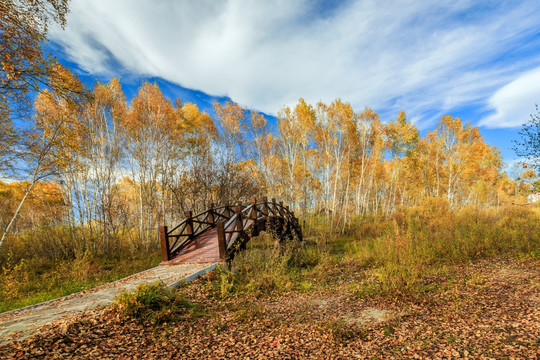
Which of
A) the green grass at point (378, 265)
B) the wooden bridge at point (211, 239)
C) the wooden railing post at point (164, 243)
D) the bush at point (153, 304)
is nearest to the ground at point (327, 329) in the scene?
the bush at point (153, 304)

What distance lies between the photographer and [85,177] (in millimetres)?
11648

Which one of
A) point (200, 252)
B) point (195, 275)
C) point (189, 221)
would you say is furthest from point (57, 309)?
point (189, 221)

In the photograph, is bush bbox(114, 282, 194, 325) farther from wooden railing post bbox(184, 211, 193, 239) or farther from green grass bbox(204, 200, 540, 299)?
wooden railing post bbox(184, 211, 193, 239)

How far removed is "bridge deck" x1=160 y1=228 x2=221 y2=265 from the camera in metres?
7.81

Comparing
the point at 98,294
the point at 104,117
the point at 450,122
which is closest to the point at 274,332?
the point at 98,294

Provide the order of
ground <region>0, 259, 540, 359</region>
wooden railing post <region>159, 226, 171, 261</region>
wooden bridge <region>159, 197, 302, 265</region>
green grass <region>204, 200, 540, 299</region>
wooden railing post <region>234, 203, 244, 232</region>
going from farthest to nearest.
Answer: wooden railing post <region>234, 203, 244, 232</region> < wooden railing post <region>159, 226, 171, 261</region> < wooden bridge <region>159, 197, 302, 265</region> < green grass <region>204, 200, 540, 299</region> < ground <region>0, 259, 540, 359</region>

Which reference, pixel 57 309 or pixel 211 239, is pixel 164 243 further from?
pixel 57 309

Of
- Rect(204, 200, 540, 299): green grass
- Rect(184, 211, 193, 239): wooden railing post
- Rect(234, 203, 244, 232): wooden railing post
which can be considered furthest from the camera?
Rect(184, 211, 193, 239): wooden railing post

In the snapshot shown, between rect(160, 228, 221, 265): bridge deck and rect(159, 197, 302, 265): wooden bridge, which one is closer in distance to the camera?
rect(159, 197, 302, 265): wooden bridge

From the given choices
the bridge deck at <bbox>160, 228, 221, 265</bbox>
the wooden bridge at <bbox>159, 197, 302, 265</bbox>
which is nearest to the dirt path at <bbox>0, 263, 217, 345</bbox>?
the bridge deck at <bbox>160, 228, 221, 265</bbox>

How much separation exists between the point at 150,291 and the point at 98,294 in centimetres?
168

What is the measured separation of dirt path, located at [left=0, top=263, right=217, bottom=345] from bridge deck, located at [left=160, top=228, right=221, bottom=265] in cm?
106

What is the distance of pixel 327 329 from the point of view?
158 inches

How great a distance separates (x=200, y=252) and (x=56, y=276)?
5062 mm
